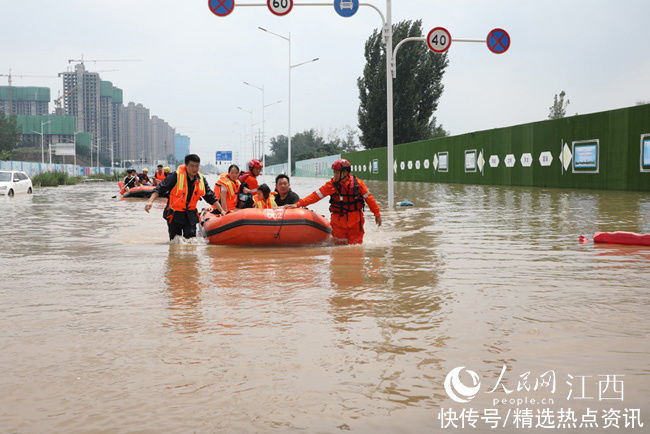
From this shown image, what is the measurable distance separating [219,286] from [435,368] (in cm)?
373

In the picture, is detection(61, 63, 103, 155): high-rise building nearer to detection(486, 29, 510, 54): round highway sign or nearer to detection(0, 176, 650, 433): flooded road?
detection(486, 29, 510, 54): round highway sign

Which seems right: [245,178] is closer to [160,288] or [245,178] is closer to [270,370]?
[160,288]

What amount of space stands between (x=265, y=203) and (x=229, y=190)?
1058 millimetres

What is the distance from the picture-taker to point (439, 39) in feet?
75.2

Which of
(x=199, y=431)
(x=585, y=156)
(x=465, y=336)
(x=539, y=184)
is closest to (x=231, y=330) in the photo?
(x=465, y=336)

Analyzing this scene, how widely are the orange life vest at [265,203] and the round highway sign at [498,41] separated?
41.9 ft

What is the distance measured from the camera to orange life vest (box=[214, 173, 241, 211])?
13.3 meters

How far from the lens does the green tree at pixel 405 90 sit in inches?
2466

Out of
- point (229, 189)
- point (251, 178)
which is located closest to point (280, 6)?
point (251, 178)

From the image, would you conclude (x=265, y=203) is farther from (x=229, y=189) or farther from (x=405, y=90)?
(x=405, y=90)

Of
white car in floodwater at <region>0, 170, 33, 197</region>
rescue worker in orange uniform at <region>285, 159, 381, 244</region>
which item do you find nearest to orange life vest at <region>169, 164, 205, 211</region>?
rescue worker in orange uniform at <region>285, 159, 381, 244</region>

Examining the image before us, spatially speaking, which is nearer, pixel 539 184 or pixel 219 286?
pixel 219 286

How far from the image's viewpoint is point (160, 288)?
741 centimetres

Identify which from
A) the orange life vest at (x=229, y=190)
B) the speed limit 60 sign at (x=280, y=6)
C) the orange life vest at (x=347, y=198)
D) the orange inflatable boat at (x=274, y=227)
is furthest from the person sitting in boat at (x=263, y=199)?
the speed limit 60 sign at (x=280, y=6)
